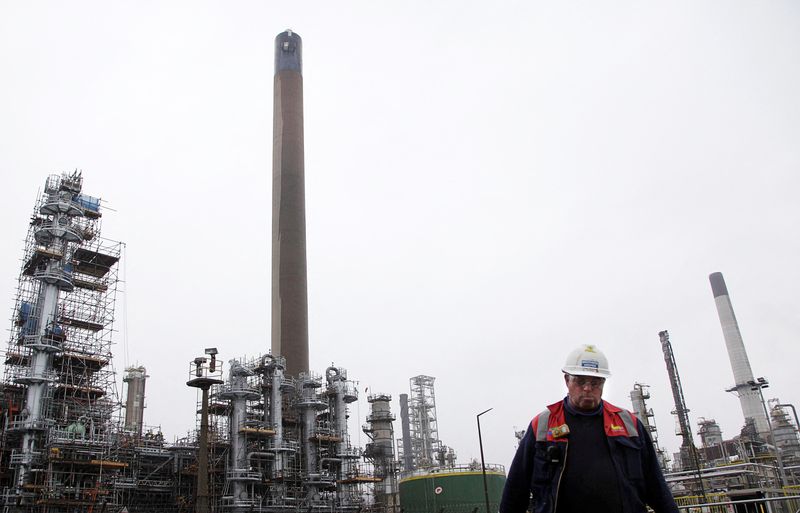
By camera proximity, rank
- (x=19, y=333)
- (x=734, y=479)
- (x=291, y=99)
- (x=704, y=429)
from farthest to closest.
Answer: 1. (x=704, y=429)
2. (x=291, y=99)
3. (x=734, y=479)
4. (x=19, y=333)

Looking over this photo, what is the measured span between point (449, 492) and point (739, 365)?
5713cm

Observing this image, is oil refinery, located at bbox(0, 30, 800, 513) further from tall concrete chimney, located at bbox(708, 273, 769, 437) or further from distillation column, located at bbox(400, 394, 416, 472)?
tall concrete chimney, located at bbox(708, 273, 769, 437)

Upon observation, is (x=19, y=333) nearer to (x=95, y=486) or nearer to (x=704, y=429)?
(x=95, y=486)

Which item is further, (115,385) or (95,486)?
(115,385)

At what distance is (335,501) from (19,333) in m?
27.6

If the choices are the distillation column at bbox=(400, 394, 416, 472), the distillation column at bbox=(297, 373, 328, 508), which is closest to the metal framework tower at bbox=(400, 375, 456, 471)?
Answer: the distillation column at bbox=(400, 394, 416, 472)

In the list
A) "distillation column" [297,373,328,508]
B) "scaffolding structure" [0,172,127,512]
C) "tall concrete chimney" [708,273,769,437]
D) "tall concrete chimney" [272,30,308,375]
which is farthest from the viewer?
"tall concrete chimney" [708,273,769,437]

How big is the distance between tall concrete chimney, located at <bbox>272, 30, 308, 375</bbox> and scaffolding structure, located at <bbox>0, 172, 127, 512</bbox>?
600 inches

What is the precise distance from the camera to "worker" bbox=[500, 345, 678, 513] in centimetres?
434

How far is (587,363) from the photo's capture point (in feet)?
15.3

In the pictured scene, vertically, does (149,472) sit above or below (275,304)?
below

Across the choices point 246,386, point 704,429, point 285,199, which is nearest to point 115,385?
point 246,386

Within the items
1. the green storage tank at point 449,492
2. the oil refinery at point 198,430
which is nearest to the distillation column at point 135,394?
the oil refinery at point 198,430

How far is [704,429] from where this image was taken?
91.6m
